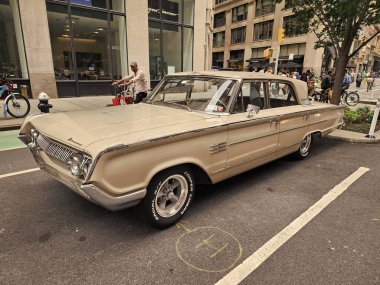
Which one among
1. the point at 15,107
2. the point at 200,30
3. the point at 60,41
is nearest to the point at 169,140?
the point at 15,107

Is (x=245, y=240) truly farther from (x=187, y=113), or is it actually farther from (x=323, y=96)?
(x=323, y=96)

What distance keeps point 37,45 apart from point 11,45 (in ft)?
4.08

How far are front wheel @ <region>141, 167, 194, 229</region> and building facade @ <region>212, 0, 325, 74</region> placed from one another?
30133 mm

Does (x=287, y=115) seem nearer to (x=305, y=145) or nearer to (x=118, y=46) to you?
(x=305, y=145)

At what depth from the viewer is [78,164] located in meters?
2.48

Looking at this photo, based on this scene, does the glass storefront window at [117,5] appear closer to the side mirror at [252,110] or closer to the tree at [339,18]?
the tree at [339,18]

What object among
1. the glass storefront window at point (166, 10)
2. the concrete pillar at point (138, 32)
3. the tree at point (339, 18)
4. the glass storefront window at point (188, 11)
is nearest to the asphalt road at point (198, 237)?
the tree at point (339, 18)

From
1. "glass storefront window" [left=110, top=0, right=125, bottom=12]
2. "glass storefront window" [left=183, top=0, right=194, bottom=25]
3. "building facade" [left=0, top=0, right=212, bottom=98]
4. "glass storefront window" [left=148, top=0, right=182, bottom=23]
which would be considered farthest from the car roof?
"glass storefront window" [left=183, top=0, right=194, bottom=25]

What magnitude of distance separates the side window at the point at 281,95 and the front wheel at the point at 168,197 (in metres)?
2.09

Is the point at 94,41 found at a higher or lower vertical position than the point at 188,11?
lower

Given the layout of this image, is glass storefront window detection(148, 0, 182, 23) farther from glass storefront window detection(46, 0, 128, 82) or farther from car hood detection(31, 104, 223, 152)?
car hood detection(31, 104, 223, 152)

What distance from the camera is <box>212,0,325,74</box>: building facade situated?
113 feet

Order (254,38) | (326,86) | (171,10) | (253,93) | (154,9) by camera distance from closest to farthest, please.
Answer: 1. (253,93)
2. (326,86)
3. (154,9)
4. (171,10)
5. (254,38)

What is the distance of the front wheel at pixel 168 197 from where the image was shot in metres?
2.77
